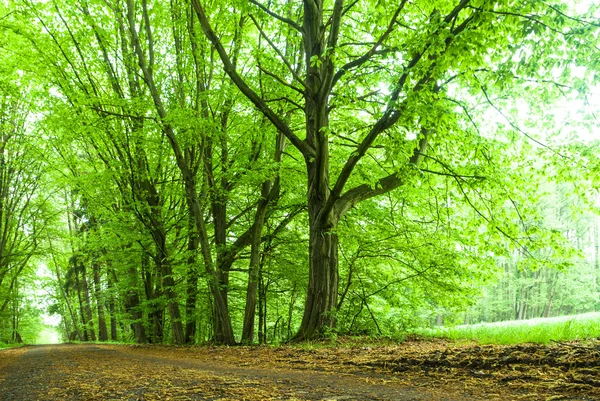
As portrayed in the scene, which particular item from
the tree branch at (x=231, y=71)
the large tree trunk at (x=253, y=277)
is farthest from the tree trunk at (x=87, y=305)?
the tree branch at (x=231, y=71)

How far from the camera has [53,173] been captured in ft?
61.3

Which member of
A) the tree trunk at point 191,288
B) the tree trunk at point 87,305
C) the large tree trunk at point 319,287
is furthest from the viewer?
the tree trunk at point 87,305

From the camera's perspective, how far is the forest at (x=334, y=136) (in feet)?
18.8

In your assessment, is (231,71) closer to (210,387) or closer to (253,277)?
(253,277)

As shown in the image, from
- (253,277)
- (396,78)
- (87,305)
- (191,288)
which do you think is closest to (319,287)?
(253,277)

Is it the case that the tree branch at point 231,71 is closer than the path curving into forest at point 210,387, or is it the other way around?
the path curving into forest at point 210,387

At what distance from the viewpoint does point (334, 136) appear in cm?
1030

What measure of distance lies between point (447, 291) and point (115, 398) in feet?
26.1

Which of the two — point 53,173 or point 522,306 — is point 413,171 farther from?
point 522,306

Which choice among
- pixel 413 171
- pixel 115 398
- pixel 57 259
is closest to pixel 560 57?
pixel 413 171

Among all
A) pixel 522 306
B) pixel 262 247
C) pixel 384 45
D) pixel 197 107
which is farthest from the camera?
pixel 522 306

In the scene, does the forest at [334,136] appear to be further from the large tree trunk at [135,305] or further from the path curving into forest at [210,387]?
the path curving into forest at [210,387]

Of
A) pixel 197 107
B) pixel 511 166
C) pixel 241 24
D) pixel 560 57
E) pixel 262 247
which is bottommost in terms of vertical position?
pixel 262 247

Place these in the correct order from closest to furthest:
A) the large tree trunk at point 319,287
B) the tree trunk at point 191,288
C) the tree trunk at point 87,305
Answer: the large tree trunk at point 319,287 → the tree trunk at point 191,288 → the tree trunk at point 87,305
